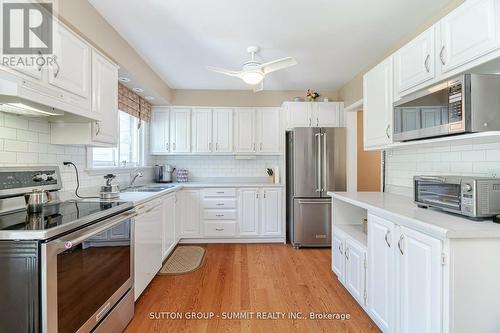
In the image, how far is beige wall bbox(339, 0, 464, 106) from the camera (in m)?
2.04

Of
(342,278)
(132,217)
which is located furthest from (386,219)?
(132,217)

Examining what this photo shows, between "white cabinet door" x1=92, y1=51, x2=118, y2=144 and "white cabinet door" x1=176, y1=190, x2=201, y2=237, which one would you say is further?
"white cabinet door" x1=176, y1=190, x2=201, y2=237

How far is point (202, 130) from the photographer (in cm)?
412

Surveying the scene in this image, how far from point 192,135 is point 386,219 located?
10.6 feet

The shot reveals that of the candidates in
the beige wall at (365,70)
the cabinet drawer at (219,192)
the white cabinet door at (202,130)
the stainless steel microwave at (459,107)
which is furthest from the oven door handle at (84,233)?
the beige wall at (365,70)

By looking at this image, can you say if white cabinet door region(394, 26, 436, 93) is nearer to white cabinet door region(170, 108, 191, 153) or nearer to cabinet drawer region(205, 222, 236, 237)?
cabinet drawer region(205, 222, 236, 237)

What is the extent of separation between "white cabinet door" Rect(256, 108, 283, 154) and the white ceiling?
34.9 inches

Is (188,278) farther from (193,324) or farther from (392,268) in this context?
(392,268)

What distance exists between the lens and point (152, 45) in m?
2.64

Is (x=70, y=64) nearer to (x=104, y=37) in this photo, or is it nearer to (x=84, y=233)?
(x=104, y=37)

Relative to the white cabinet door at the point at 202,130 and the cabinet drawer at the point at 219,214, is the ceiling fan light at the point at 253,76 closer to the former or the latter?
the white cabinet door at the point at 202,130

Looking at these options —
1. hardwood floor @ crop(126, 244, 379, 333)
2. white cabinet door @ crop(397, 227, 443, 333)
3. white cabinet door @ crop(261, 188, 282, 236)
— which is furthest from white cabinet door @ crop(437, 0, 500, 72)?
white cabinet door @ crop(261, 188, 282, 236)

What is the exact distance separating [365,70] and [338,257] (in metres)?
2.46

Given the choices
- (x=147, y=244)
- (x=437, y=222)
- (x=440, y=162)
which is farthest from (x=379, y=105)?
(x=147, y=244)
